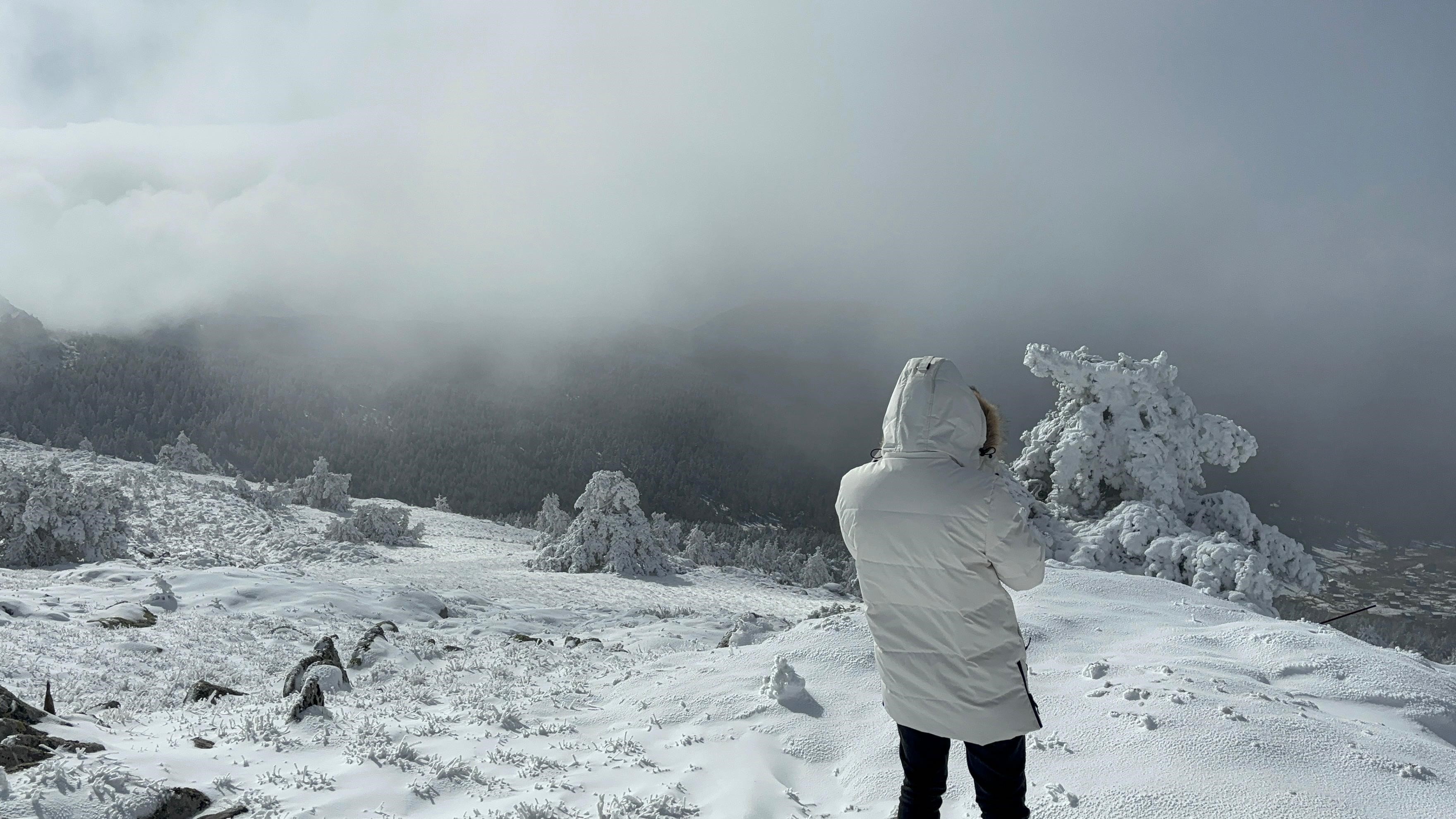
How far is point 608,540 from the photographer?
3381 centimetres

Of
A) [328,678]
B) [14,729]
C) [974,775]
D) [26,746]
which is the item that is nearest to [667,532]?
[328,678]

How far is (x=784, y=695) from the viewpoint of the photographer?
6496 mm

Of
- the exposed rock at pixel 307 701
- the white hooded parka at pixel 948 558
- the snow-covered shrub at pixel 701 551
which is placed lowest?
the snow-covered shrub at pixel 701 551

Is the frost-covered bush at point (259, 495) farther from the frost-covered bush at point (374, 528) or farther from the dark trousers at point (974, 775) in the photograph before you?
the dark trousers at point (974, 775)

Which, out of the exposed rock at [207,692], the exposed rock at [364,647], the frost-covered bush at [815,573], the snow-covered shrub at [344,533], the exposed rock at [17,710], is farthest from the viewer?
the frost-covered bush at [815,573]

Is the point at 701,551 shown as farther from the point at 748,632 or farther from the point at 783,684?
the point at 783,684

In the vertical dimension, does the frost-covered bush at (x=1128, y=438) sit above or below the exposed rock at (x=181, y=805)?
above

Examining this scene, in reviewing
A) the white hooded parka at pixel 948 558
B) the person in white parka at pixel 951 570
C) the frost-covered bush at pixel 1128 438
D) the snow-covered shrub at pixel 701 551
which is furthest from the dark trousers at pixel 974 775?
the snow-covered shrub at pixel 701 551

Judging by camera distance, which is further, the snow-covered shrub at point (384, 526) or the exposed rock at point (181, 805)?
the snow-covered shrub at point (384, 526)

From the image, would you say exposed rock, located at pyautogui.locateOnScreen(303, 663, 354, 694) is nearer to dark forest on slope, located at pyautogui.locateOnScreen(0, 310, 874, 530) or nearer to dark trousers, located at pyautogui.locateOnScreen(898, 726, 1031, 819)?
dark trousers, located at pyautogui.locateOnScreen(898, 726, 1031, 819)

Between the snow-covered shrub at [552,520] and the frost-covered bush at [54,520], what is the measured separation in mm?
19579

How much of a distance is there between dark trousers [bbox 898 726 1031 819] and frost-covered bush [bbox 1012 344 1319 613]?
30.7ft

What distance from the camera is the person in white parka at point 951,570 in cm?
288

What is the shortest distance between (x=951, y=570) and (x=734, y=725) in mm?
3954
